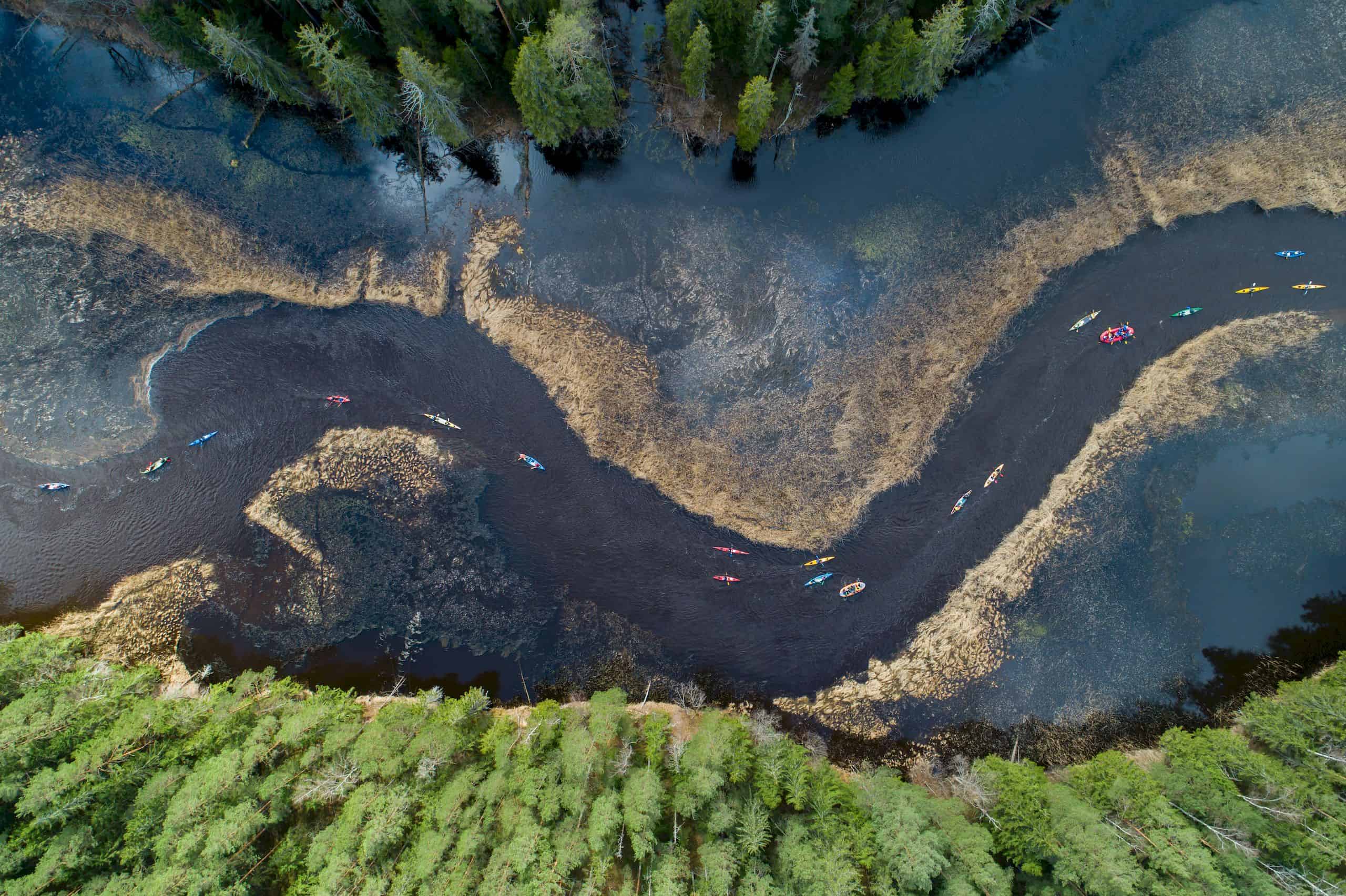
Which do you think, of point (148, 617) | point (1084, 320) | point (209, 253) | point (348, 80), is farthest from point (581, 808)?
point (1084, 320)

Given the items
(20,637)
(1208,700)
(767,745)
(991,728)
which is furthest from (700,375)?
(20,637)

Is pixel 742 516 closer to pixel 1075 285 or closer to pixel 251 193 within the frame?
pixel 1075 285

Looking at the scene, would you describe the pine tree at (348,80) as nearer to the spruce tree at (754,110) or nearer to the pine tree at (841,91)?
the spruce tree at (754,110)

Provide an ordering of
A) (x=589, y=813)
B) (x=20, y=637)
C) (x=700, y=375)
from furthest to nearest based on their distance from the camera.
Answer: (x=700, y=375), (x=20, y=637), (x=589, y=813)

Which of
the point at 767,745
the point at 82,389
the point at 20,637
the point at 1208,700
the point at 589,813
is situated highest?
the point at 1208,700

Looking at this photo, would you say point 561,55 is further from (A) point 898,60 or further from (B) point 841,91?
(A) point 898,60

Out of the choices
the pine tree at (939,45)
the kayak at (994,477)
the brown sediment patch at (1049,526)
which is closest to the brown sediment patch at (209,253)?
the pine tree at (939,45)
